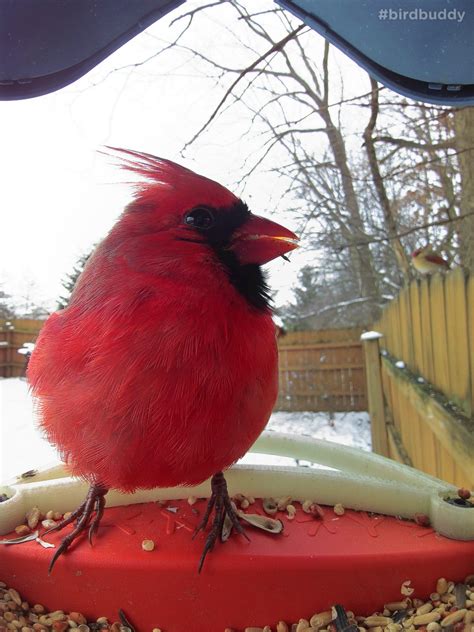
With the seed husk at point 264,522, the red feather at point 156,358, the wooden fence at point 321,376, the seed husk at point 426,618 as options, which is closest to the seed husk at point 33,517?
the red feather at point 156,358

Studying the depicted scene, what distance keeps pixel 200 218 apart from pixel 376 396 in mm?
2458

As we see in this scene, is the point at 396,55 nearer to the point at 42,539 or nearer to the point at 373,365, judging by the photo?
the point at 42,539

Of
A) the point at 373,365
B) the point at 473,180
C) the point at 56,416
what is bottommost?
the point at 373,365

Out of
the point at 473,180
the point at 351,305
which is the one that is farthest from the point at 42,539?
the point at 351,305

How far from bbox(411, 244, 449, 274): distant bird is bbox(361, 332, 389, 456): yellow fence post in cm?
46

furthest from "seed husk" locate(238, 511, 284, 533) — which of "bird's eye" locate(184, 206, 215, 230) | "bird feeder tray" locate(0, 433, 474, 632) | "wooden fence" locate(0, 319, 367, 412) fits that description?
"wooden fence" locate(0, 319, 367, 412)

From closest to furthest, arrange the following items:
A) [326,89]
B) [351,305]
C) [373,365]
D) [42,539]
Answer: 1. [42,539]
2. [326,89]
3. [373,365]
4. [351,305]

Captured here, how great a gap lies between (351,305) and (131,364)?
3703 millimetres

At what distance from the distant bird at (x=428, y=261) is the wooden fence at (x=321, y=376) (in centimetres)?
91

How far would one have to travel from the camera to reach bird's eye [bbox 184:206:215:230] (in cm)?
60

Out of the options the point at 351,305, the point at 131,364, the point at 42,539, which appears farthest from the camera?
the point at 351,305

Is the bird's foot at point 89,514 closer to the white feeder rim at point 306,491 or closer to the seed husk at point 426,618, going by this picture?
the white feeder rim at point 306,491

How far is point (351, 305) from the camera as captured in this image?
161 inches

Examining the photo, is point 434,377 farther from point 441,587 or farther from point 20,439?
point 20,439
